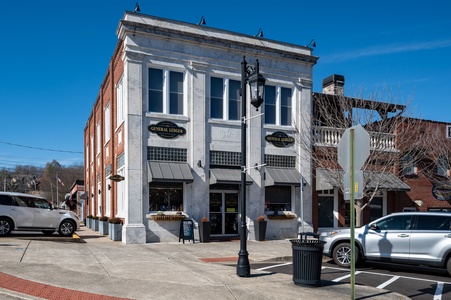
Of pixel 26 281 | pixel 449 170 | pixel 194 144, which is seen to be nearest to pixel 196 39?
pixel 194 144

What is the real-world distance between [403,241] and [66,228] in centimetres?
1394

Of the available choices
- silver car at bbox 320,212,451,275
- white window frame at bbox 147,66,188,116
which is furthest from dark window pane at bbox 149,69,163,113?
silver car at bbox 320,212,451,275

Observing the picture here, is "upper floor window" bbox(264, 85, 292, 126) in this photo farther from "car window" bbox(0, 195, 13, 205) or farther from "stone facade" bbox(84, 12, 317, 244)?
"car window" bbox(0, 195, 13, 205)

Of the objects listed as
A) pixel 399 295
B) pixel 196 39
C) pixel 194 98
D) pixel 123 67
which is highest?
pixel 196 39

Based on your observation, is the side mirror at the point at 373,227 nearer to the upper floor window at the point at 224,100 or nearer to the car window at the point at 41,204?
the upper floor window at the point at 224,100

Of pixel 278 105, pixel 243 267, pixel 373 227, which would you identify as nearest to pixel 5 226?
pixel 243 267

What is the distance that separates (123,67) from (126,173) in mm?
4803

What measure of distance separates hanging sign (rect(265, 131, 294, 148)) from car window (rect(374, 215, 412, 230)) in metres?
9.14

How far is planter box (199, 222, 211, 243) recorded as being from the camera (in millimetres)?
19047

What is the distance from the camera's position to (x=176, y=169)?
754 inches

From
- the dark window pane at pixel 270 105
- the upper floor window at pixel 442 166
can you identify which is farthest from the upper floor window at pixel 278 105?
the upper floor window at pixel 442 166

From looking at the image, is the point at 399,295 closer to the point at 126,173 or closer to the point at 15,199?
the point at 126,173

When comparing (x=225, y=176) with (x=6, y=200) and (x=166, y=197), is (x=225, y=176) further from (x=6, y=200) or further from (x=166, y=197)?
(x=6, y=200)

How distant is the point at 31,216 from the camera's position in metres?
18.5
